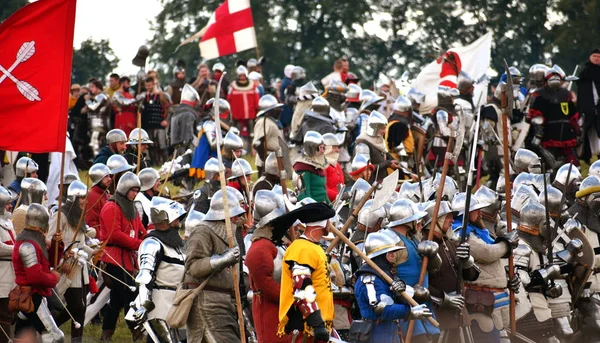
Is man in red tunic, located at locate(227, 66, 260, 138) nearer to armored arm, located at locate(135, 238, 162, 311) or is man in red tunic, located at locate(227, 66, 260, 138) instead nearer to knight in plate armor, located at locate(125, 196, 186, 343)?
knight in plate armor, located at locate(125, 196, 186, 343)

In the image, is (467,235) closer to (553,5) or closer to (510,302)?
(510,302)

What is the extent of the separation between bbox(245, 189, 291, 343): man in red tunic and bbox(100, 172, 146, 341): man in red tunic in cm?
315

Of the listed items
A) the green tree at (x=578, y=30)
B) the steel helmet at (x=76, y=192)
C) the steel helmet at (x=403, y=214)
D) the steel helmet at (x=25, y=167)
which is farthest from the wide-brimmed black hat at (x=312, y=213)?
the green tree at (x=578, y=30)

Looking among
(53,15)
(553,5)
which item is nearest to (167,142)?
(53,15)

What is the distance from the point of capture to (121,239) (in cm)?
1416

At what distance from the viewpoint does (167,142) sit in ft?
84.2

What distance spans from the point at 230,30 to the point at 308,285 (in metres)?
14.8

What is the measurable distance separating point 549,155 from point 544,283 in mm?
7034

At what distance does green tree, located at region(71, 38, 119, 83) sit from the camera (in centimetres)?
4219

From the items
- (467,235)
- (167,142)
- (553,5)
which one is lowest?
(553,5)

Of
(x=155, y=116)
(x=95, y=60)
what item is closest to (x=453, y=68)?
(x=155, y=116)

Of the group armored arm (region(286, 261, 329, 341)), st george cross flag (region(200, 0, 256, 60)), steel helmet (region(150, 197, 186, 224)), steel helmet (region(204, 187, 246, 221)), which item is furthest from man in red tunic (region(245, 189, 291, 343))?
st george cross flag (region(200, 0, 256, 60))

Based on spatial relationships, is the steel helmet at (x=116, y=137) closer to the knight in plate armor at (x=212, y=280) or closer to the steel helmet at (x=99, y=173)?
the steel helmet at (x=99, y=173)

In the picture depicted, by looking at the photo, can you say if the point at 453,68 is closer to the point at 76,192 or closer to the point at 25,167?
the point at 25,167
